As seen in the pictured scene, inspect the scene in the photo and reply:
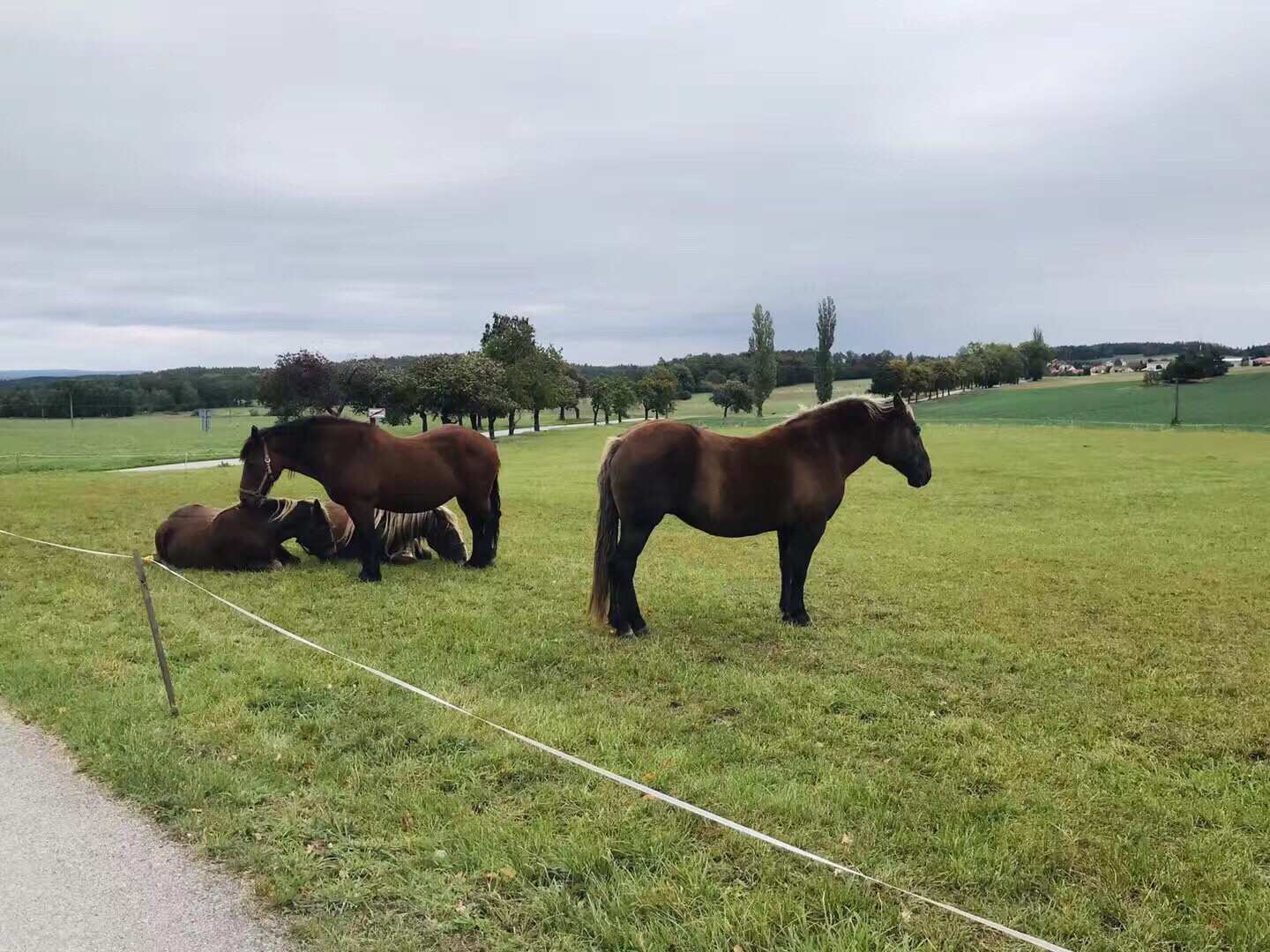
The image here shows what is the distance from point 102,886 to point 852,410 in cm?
659

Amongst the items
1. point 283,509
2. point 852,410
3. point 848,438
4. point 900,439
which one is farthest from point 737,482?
point 283,509

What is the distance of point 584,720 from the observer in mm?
4621

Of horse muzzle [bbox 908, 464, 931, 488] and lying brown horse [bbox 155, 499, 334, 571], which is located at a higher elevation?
horse muzzle [bbox 908, 464, 931, 488]

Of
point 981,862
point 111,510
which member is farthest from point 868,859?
point 111,510

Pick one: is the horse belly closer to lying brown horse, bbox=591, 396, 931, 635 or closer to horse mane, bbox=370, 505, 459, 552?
lying brown horse, bbox=591, 396, 931, 635

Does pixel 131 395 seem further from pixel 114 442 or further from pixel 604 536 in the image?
pixel 604 536

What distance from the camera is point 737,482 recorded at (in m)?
6.80

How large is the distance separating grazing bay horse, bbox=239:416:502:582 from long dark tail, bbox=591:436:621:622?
307 cm

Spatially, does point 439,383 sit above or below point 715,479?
above

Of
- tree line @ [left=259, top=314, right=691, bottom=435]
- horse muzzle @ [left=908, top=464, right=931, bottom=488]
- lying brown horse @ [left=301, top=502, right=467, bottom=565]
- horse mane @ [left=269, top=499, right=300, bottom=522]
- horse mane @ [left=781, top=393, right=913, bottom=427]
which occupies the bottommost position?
lying brown horse @ [left=301, top=502, right=467, bottom=565]

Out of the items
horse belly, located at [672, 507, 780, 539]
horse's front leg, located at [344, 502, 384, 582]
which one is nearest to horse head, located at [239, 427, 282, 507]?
horse's front leg, located at [344, 502, 384, 582]

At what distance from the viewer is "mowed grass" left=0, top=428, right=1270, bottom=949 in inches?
114

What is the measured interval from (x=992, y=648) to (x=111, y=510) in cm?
1556

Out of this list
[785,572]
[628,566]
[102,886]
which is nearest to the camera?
[102,886]
